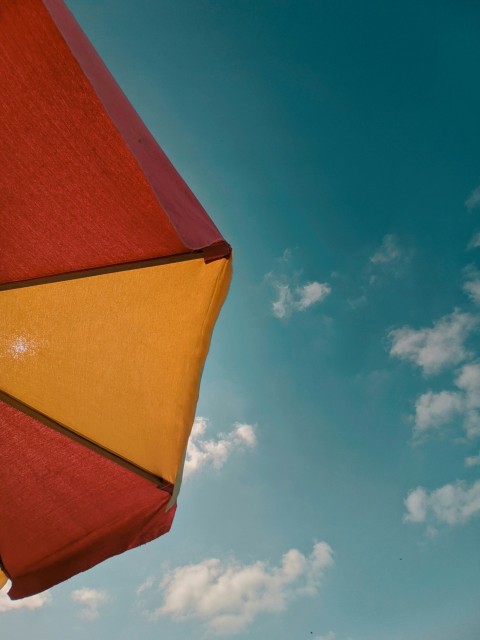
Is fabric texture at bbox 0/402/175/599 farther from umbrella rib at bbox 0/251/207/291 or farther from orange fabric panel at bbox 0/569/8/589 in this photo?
umbrella rib at bbox 0/251/207/291

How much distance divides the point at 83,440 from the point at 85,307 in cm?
69

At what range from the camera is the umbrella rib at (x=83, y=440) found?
2107mm

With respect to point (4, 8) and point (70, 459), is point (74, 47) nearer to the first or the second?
point (4, 8)

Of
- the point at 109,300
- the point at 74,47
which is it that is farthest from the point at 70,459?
the point at 74,47

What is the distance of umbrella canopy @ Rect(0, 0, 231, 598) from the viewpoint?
1.52m

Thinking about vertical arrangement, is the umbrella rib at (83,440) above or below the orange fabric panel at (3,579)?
above

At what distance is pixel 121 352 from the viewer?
2174 millimetres

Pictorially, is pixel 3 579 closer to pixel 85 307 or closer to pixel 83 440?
pixel 83 440

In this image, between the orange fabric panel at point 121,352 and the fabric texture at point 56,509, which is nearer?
the orange fabric panel at point 121,352

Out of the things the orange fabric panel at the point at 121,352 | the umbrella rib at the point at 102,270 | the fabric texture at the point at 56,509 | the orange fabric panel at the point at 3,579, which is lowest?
the orange fabric panel at the point at 3,579

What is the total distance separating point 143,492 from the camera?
7.31ft

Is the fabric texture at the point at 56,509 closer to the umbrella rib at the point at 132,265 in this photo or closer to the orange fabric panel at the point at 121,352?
the orange fabric panel at the point at 121,352

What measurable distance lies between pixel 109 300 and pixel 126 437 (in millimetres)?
679

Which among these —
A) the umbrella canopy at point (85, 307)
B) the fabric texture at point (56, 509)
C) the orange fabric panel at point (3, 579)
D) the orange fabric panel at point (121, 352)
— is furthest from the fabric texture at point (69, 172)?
the orange fabric panel at point (3, 579)
